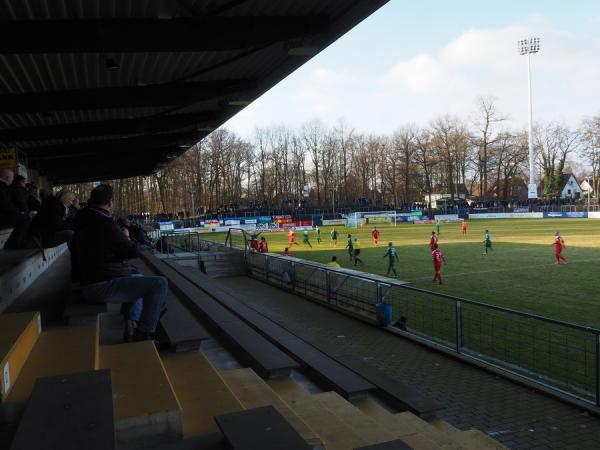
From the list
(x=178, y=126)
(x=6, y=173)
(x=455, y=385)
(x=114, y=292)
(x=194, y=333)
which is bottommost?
(x=455, y=385)

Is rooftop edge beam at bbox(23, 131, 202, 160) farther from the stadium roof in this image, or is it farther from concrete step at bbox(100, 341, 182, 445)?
concrete step at bbox(100, 341, 182, 445)

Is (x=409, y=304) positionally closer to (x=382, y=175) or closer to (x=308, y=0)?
(x=308, y=0)

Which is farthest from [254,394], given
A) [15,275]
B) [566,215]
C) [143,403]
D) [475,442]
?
[566,215]

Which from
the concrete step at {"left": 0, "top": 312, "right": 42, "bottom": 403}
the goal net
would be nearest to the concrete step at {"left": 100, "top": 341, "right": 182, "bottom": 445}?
the concrete step at {"left": 0, "top": 312, "right": 42, "bottom": 403}

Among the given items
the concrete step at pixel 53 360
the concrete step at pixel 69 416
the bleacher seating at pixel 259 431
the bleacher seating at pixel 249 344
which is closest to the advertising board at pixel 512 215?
the bleacher seating at pixel 249 344

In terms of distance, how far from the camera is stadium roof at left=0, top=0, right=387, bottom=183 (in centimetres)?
707

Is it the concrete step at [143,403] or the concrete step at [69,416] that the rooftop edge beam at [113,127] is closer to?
the concrete step at [143,403]

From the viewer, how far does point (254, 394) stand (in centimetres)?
409

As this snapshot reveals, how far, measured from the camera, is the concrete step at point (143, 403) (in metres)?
2.59

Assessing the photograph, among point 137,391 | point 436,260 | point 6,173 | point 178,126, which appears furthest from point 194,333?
point 436,260

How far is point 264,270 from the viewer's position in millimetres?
22219

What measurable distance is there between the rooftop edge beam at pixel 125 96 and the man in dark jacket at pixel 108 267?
7.29m

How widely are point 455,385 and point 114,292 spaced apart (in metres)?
6.07

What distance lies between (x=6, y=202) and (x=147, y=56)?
3984 millimetres
